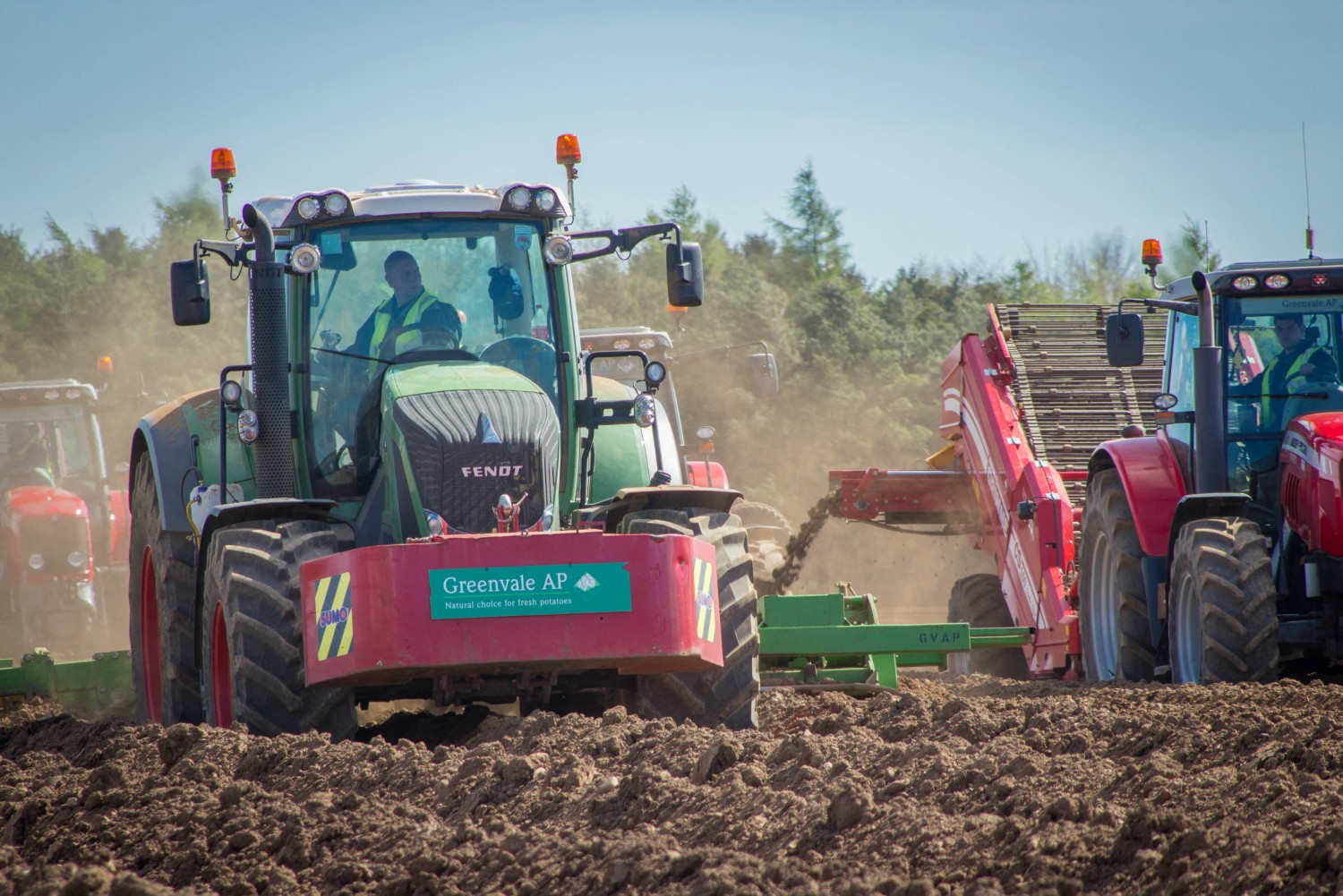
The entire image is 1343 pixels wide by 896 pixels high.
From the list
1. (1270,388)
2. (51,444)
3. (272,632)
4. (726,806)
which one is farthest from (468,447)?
(51,444)

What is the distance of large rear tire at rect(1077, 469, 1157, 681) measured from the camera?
31.3ft

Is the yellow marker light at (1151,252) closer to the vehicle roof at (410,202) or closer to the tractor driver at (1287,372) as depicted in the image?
the tractor driver at (1287,372)

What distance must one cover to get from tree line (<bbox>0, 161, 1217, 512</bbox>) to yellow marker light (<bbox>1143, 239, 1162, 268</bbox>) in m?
12.2

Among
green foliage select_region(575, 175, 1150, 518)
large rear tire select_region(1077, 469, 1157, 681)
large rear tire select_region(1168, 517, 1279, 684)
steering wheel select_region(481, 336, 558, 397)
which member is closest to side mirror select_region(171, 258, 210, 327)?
steering wheel select_region(481, 336, 558, 397)

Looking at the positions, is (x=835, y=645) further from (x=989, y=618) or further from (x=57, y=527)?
(x=57, y=527)

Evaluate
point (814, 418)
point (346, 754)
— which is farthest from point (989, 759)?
point (814, 418)

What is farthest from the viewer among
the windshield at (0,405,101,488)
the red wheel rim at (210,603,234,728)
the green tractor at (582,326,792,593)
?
the windshield at (0,405,101,488)

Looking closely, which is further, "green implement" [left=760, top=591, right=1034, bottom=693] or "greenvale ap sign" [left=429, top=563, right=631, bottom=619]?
"green implement" [left=760, top=591, right=1034, bottom=693]

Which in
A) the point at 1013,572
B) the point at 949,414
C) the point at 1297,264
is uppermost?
the point at 1297,264

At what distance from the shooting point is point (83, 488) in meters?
17.6

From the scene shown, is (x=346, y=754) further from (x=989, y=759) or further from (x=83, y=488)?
(x=83, y=488)

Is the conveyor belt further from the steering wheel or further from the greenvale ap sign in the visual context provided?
the greenvale ap sign

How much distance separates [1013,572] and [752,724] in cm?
492

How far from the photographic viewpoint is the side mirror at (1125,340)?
909cm
